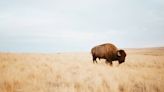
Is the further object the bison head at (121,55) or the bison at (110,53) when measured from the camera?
the bison at (110,53)

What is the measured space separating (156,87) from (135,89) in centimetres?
86

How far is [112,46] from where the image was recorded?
788 inches

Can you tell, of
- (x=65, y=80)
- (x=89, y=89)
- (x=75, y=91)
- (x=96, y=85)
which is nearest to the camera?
(x=75, y=91)

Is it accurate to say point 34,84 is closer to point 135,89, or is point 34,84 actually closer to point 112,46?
point 135,89

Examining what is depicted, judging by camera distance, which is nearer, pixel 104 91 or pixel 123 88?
pixel 104 91

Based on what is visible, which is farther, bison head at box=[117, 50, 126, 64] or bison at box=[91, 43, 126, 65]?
bison at box=[91, 43, 126, 65]

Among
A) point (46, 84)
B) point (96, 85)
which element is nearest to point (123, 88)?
point (96, 85)

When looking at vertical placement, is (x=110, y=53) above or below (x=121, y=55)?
above

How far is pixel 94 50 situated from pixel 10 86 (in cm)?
1538

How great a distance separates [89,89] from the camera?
7.17 metres

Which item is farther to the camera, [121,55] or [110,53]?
[110,53]

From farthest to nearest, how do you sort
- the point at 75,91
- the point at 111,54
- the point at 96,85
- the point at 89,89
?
the point at 111,54
the point at 96,85
the point at 89,89
the point at 75,91

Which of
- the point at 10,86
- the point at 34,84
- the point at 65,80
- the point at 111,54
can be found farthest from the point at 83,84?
the point at 111,54

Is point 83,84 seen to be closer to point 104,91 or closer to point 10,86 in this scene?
point 104,91
